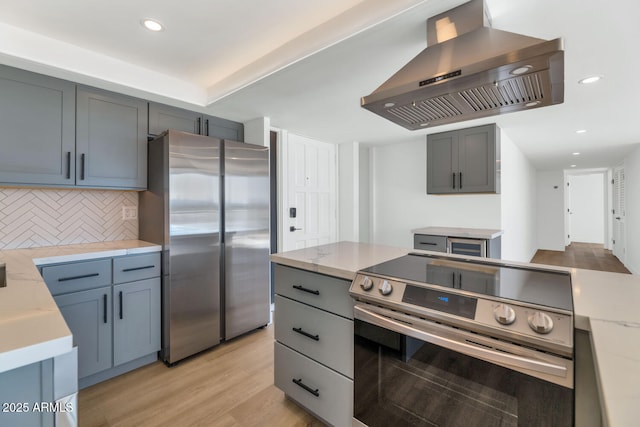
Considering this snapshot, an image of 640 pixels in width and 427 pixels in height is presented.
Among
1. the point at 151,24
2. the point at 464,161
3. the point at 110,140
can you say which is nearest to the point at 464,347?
the point at 151,24

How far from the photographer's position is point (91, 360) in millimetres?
2027

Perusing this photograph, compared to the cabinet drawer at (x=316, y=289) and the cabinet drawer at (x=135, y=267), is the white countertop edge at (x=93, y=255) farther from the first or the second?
the cabinet drawer at (x=316, y=289)

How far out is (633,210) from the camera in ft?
16.3

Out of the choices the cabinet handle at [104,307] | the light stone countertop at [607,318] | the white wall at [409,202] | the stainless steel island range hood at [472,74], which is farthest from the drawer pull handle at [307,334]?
the white wall at [409,202]

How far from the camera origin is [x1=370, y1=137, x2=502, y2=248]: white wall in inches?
147

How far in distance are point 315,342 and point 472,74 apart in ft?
4.94

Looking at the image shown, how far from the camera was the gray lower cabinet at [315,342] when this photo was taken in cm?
149

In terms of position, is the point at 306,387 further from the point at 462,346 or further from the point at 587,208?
the point at 587,208

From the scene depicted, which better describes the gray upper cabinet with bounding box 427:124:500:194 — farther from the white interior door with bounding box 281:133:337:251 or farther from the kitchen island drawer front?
the kitchen island drawer front

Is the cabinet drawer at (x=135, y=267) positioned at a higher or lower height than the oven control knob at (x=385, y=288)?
lower

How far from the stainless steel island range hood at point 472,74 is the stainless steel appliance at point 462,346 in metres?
0.83

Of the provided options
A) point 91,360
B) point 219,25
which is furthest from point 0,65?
point 91,360

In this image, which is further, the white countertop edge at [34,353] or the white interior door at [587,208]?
the white interior door at [587,208]

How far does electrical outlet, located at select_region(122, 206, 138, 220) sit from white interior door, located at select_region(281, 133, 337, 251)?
149cm
